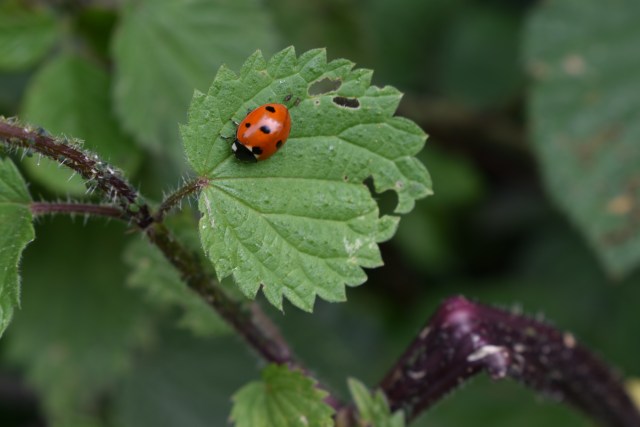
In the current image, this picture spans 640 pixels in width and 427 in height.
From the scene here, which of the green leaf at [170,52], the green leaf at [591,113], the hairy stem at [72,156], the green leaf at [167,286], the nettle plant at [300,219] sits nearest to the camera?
the hairy stem at [72,156]

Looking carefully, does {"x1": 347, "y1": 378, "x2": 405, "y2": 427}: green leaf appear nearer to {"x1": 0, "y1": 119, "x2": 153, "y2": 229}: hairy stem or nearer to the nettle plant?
the nettle plant

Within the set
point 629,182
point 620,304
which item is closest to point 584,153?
point 629,182

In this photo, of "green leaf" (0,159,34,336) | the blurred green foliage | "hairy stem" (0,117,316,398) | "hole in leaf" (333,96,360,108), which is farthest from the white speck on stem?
the blurred green foliage

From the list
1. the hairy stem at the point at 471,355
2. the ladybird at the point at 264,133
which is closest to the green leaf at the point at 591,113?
the hairy stem at the point at 471,355

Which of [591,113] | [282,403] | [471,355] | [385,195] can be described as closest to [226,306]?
[282,403]

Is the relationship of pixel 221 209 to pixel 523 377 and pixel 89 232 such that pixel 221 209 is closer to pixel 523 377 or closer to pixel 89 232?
pixel 523 377

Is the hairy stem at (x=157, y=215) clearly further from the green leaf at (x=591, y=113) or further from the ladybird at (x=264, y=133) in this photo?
the green leaf at (x=591, y=113)

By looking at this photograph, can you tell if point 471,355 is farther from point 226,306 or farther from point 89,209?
point 89,209
